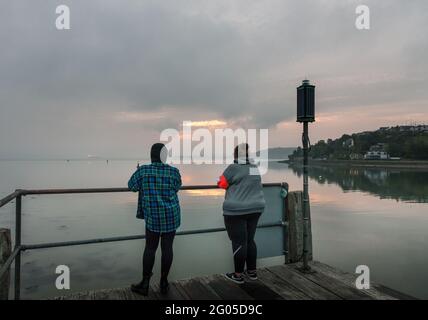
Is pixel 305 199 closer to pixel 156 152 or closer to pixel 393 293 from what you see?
pixel 393 293

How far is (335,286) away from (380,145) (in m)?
154

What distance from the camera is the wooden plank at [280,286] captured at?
3.65 meters

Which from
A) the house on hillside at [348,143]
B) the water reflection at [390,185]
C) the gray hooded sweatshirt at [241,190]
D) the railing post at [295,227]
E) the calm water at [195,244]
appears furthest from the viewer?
the house on hillside at [348,143]

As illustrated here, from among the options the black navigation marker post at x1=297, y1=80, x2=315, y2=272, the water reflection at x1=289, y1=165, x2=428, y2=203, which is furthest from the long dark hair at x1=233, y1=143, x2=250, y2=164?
the water reflection at x1=289, y1=165, x2=428, y2=203

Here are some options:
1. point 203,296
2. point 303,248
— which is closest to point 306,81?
point 303,248

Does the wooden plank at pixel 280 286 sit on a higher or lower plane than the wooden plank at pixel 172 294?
lower

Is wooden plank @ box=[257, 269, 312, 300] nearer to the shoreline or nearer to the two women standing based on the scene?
the two women standing

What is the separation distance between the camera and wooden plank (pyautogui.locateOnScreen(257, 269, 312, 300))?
3.65m

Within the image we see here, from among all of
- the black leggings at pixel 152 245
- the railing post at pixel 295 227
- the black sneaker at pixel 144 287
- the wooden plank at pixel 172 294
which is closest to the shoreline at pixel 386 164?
the railing post at pixel 295 227

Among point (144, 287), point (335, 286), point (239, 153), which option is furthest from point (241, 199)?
point (335, 286)

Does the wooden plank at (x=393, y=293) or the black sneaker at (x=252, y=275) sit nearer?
the wooden plank at (x=393, y=293)

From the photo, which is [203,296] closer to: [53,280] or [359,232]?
[53,280]

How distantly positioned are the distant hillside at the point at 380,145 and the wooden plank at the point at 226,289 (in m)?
106

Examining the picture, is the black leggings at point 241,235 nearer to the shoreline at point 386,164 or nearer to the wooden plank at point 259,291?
the wooden plank at point 259,291
